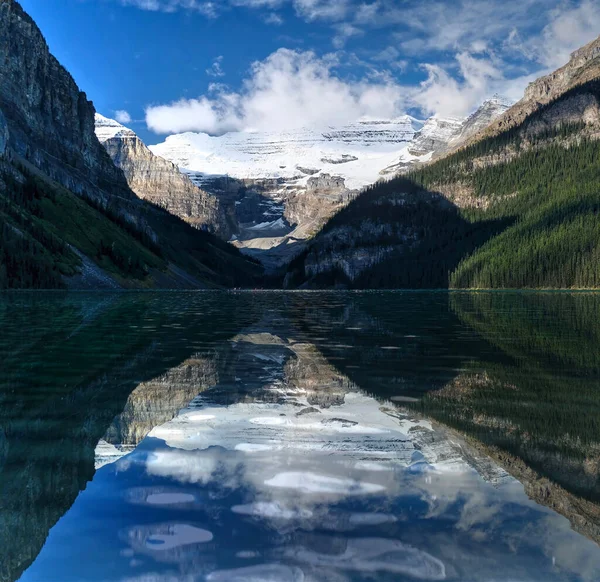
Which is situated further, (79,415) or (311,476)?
(79,415)

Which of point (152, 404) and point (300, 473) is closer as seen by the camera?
point (300, 473)

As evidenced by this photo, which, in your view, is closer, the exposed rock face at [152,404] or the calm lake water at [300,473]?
the calm lake water at [300,473]

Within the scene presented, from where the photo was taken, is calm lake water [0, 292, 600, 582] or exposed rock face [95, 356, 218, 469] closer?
calm lake water [0, 292, 600, 582]

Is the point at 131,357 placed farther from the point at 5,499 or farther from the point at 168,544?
the point at 168,544

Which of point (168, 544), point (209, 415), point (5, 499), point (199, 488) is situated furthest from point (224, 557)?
point (209, 415)

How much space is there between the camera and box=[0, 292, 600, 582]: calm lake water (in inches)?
305

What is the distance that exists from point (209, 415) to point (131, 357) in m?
11.8

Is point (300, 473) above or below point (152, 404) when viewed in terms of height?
below

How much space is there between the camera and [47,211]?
19662cm

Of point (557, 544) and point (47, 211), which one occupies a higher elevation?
point (47, 211)

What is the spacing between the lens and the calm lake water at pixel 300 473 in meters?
7.75

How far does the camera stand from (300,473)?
10.8 metres

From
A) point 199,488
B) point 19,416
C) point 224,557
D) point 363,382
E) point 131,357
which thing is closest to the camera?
point 224,557

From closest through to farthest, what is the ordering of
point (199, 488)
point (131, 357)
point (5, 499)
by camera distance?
1. point (5, 499)
2. point (199, 488)
3. point (131, 357)
